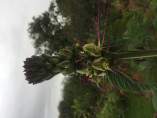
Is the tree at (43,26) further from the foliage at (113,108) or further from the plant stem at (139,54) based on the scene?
the plant stem at (139,54)

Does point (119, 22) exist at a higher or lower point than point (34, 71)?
higher

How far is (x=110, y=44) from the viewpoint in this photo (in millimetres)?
983

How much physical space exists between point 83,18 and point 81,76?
4.52m

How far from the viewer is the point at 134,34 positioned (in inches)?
79.4

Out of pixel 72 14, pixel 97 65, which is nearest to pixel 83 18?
pixel 72 14

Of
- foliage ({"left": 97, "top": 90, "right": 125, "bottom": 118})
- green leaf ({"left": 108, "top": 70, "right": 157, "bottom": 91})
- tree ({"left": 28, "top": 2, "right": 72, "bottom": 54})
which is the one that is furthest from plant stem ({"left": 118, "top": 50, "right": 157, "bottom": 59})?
tree ({"left": 28, "top": 2, "right": 72, "bottom": 54})

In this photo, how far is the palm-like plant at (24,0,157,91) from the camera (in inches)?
33.2

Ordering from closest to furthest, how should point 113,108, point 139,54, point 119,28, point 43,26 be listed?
point 139,54 → point 119,28 → point 113,108 → point 43,26

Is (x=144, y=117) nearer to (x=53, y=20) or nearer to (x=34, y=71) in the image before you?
(x=34, y=71)

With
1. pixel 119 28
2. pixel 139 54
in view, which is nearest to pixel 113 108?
pixel 119 28

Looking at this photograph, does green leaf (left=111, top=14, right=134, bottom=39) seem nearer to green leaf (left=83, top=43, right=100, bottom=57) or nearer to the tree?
green leaf (left=83, top=43, right=100, bottom=57)

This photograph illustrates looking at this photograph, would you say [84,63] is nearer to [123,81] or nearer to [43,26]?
[123,81]

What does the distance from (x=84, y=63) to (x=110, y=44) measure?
0.23m

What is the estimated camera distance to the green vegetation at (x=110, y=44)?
949 millimetres
